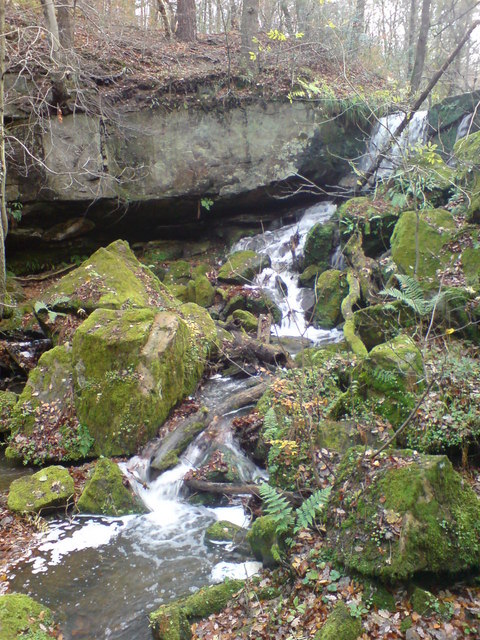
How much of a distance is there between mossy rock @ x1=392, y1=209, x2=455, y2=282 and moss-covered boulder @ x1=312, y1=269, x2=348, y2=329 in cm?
243

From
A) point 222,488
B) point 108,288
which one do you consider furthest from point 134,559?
point 108,288

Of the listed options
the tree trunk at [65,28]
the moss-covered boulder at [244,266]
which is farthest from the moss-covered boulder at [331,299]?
the tree trunk at [65,28]

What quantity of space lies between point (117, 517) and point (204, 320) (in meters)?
4.60

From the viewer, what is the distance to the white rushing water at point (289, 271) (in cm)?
1126

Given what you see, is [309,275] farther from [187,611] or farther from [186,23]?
[186,23]

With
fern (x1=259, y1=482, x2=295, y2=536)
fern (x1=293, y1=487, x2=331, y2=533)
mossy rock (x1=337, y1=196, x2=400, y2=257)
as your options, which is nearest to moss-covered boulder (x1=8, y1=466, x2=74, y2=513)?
fern (x1=259, y1=482, x2=295, y2=536)

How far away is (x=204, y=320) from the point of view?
9734mm

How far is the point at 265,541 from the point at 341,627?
147 cm

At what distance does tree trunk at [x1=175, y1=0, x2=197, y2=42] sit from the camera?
16.7 m

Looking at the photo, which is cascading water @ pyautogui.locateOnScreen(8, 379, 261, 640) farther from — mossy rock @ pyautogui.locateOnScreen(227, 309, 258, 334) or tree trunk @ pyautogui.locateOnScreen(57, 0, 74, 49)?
tree trunk @ pyautogui.locateOnScreen(57, 0, 74, 49)

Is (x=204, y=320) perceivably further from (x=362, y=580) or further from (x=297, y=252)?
(x=362, y=580)

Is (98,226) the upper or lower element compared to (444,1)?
lower

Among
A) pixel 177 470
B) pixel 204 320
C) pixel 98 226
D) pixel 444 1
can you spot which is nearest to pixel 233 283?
pixel 204 320

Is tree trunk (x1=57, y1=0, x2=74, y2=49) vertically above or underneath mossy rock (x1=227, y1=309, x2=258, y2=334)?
above
